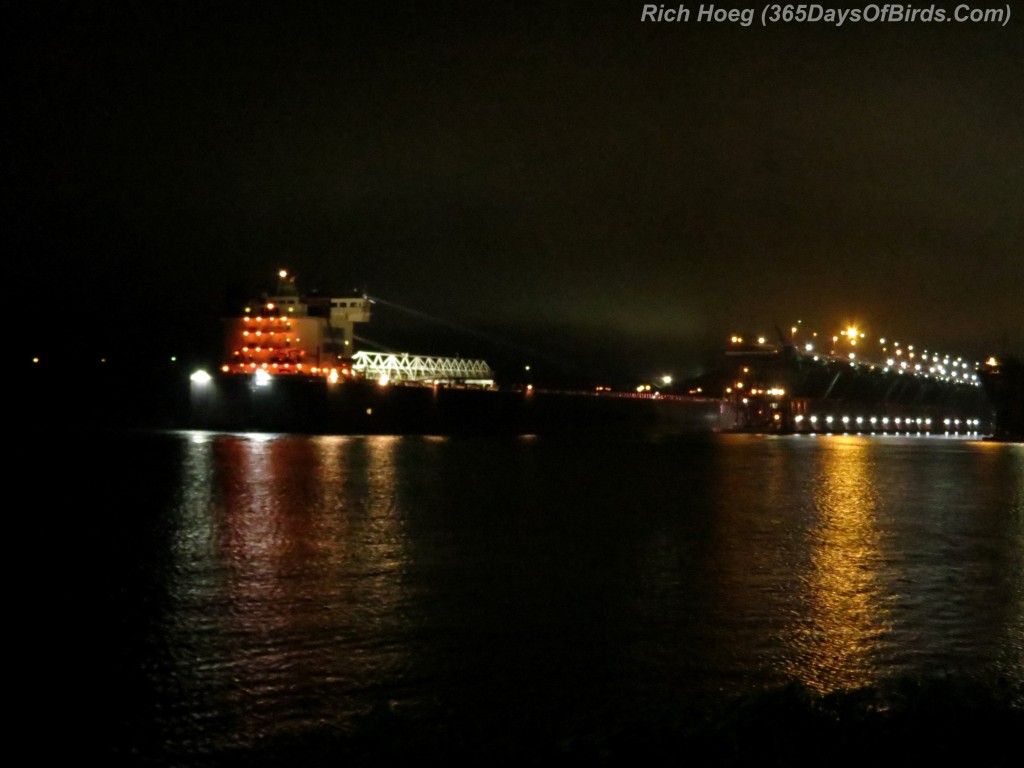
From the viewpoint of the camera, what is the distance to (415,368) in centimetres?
6009

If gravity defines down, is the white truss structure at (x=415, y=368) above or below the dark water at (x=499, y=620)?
above

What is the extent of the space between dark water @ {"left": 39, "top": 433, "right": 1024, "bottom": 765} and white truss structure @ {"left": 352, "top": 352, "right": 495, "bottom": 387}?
36582 millimetres

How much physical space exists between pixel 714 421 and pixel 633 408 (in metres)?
15.4

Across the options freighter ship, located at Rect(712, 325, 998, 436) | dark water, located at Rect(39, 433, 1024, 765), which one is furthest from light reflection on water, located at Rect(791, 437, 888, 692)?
freighter ship, located at Rect(712, 325, 998, 436)

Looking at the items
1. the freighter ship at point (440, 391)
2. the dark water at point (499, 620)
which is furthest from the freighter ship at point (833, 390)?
the dark water at point (499, 620)

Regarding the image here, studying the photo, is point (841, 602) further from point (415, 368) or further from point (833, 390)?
point (833, 390)

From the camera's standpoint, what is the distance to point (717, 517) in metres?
14.6

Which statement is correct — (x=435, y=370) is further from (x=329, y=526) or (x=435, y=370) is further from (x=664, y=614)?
(x=664, y=614)

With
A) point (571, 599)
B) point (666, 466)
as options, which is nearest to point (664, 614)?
point (571, 599)

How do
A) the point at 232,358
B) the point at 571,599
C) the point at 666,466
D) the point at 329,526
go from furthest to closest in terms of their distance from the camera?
the point at 232,358
the point at 666,466
the point at 329,526
the point at 571,599

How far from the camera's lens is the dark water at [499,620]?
490 centimetres

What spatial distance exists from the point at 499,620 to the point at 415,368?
5286cm

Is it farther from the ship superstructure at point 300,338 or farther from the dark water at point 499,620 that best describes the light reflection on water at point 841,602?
the ship superstructure at point 300,338

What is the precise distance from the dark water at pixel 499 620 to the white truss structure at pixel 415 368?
3658 cm
